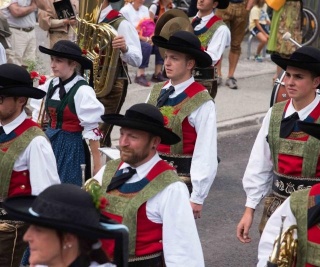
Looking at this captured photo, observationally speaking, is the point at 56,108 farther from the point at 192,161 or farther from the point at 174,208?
the point at 174,208

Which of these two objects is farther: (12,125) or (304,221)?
(12,125)

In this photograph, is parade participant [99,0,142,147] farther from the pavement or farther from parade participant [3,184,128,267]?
parade participant [3,184,128,267]

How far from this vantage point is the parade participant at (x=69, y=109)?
832cm

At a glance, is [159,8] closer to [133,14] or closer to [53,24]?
[133,14]

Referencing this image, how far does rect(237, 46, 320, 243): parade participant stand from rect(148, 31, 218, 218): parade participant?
0.67 meters

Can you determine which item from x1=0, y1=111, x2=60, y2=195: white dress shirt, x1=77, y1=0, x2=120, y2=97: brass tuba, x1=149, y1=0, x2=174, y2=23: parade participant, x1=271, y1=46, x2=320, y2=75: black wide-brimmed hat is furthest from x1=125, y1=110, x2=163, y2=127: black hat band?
x1=149, y1=0, x2=174, y2=23: parade participant

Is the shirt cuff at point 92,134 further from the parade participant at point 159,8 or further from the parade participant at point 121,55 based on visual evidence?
the parade participant at point 159,8

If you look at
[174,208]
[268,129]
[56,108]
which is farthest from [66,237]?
[56,108]

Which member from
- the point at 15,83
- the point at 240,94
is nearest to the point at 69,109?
the point at 15,83

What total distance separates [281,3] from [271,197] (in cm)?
839

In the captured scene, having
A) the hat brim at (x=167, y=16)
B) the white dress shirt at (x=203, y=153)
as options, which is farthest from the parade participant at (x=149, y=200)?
the hat brim at (x=167, y=16)

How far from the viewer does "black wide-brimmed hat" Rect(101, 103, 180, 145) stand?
5.69 m

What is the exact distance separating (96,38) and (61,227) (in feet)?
20.4

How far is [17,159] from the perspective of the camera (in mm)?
6406
